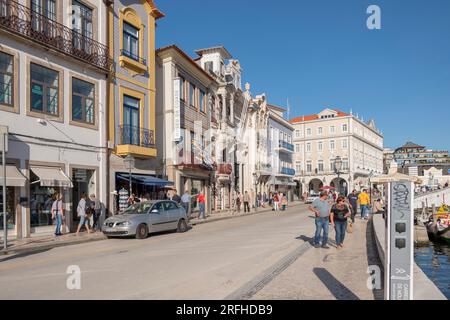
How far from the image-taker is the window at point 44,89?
55.2ft

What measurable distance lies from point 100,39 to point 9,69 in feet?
18.2

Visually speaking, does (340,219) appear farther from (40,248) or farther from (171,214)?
(40,248)

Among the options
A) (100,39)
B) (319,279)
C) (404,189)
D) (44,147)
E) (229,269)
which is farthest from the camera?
(100,39)

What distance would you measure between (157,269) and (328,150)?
7652 centimetres

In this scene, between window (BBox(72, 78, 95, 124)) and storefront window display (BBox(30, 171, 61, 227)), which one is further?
window (BBox(72, 78, 95, 124))

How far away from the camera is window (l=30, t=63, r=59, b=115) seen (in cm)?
1681

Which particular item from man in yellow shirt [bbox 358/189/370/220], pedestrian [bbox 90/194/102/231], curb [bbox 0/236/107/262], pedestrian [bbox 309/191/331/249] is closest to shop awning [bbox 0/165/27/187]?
curb [bbox 0/236/107/262]

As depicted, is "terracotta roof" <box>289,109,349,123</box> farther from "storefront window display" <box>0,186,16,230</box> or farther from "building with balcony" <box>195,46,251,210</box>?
"storefront window display" <box>0,186,16,230</box>

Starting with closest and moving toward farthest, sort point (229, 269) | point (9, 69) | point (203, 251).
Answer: point (229, 269), point (203, 251), point (9, 69)

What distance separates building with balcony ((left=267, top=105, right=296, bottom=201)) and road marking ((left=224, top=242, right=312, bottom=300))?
139 ft

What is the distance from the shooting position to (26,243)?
1438 centimetres

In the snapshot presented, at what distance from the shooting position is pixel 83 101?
19375mm
